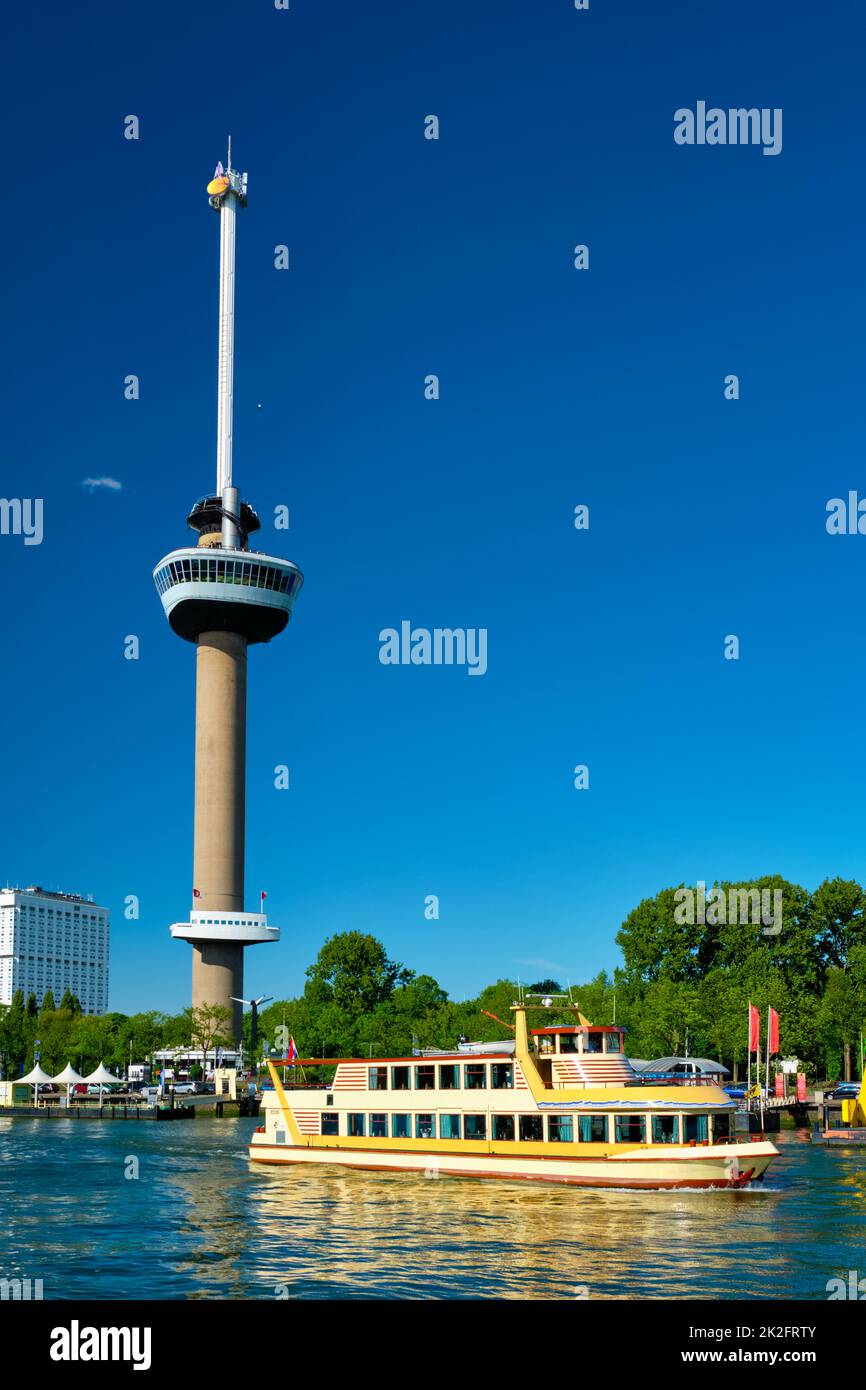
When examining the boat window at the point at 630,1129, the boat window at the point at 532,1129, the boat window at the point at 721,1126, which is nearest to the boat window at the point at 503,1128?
the boat window at the point at 532,1129

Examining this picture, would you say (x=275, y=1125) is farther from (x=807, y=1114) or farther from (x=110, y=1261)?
(x=807, y=1114)

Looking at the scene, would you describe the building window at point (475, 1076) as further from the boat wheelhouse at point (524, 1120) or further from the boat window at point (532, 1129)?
the boat window at point (532, 1129)

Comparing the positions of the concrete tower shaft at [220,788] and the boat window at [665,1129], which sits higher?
the concrete tower shaft at [220,788]

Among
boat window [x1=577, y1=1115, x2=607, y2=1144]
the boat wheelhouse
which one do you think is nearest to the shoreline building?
the boat wheelhouse

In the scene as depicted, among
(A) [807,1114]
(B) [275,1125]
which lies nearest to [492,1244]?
(B) [275,1125]

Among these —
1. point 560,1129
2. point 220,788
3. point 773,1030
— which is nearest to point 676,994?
point 773,1030
